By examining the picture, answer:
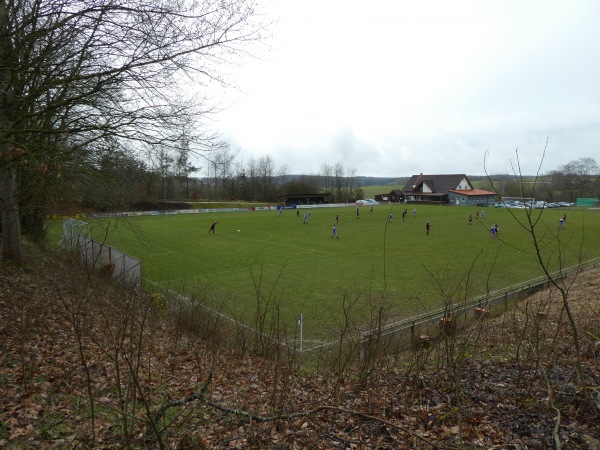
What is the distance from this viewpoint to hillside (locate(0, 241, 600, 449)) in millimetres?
4199

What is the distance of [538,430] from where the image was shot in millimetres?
4531

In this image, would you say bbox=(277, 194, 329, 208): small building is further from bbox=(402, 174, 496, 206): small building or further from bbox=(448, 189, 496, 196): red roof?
bbox=(448, 189, 496, 196): red roof

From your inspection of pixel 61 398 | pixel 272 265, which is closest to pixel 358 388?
pixel 61 398

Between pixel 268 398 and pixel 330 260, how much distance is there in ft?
64.9

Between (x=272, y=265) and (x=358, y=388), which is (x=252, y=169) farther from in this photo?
(x=358, y=388)

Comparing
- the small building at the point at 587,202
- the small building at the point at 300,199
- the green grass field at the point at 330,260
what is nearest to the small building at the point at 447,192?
the small building at the point at 587,202

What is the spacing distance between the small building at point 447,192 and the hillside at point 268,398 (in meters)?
77.7

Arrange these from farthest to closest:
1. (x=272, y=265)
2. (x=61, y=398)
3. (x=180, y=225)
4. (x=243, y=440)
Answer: (x=180, y=225) → (x=272, y=265) → (x=61, y=398) → (x=243, y=440)

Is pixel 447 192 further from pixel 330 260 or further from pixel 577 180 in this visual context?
pixel 330 260

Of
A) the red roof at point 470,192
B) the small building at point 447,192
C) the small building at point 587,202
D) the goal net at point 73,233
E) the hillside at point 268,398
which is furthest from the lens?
the red roof at point 470,192

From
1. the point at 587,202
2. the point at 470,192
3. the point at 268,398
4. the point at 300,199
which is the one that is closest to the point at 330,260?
the point at 268,398

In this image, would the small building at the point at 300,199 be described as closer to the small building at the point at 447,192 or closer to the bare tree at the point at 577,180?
the small building at the point at 447,192

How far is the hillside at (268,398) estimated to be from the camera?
420 cm

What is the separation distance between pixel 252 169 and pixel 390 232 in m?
68.6
